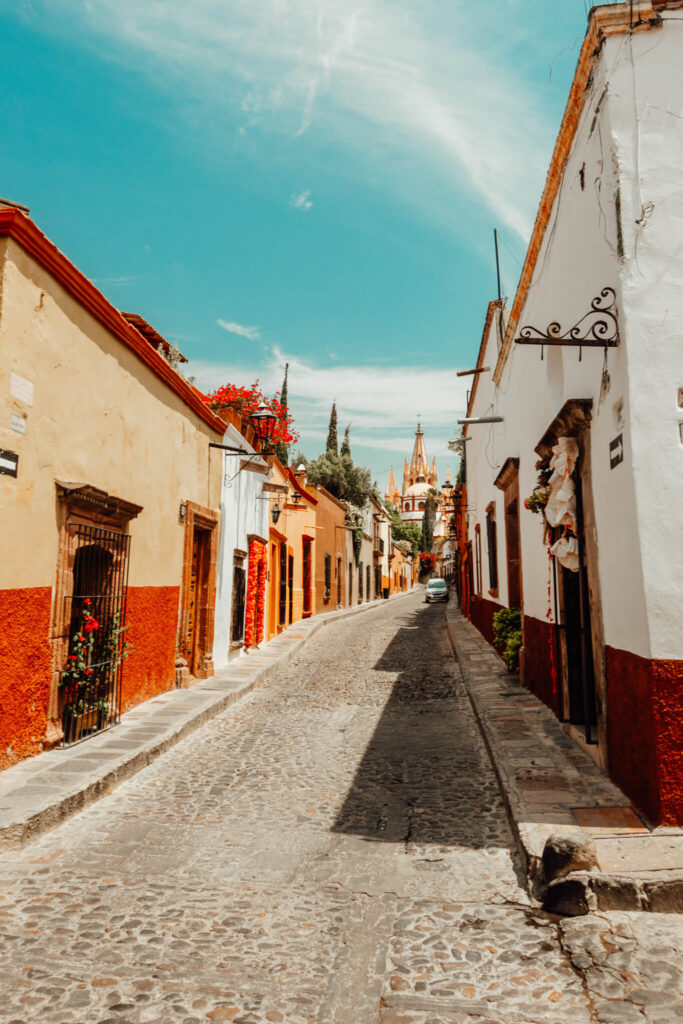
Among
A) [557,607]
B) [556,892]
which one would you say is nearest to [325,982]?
[556,892]

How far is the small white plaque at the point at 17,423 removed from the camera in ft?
16.5

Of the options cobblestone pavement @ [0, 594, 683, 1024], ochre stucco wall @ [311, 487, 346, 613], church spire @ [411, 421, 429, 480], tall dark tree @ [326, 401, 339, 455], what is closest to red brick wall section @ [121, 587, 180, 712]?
cobblestone pavement @ [0, 594, 683, 1024]

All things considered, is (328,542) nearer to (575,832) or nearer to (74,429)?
(74,429)

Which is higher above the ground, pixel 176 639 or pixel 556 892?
pixel 176 639

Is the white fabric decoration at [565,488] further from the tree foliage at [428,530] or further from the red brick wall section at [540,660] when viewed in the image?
the tree foliage at [428,530]

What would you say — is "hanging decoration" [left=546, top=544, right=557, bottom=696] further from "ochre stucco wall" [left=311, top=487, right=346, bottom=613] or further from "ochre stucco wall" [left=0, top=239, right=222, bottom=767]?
"ochre stucco wall" [left=311, top=487, right=346, bottom=613]

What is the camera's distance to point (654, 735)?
12.6 ft

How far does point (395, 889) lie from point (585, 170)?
5.38 metres

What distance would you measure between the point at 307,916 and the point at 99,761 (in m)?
2.85

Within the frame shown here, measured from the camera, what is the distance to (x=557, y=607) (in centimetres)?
652

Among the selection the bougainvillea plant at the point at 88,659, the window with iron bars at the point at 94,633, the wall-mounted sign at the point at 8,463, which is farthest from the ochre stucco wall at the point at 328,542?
the wall-mounted sign at the point at 8,463

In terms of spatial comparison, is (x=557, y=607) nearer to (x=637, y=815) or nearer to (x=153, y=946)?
(x=637, y=815)

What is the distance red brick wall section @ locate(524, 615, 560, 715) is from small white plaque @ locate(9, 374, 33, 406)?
5267 mm

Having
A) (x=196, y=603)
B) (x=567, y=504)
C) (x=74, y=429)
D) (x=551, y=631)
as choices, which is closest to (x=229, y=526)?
(x=196, y=603)
